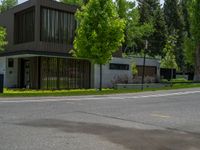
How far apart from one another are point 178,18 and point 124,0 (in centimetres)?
1653

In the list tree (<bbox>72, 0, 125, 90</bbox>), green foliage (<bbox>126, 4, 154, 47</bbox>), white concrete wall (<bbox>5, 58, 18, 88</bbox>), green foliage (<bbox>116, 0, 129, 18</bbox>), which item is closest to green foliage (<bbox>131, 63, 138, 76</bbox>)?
tree (<bbox>72, 0, 125, 90</bbox>)

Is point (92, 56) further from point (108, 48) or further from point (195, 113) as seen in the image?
point (195, 113)

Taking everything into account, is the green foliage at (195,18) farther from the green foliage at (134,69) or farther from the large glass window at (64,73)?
the large glass window at (64,73)

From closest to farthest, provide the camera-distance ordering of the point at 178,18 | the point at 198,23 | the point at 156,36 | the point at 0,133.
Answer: the point at 0,133
the point at 198,23
the point at 156,36
the point at 178,18

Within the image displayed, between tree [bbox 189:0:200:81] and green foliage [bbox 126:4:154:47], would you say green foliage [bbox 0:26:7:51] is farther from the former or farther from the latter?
green foliage [bbox 126:4:154:47]

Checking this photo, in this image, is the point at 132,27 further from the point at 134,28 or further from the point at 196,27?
the point at 196,27

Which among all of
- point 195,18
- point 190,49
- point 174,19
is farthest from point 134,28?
point 195,18

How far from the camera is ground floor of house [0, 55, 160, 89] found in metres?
36.1

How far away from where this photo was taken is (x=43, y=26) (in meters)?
36.4

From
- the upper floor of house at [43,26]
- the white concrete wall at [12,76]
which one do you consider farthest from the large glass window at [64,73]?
the white concrete wall at [12,76]

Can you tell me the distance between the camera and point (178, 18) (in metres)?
82.1

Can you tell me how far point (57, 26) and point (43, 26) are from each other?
1574 millimetres

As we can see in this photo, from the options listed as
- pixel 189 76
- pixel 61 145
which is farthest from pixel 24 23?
pixel 189 76

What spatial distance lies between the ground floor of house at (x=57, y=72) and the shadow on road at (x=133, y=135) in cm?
2358
